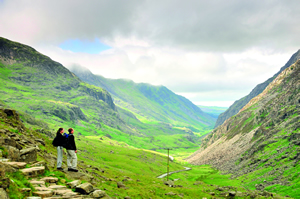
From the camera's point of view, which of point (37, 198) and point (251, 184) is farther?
point (251, 184)

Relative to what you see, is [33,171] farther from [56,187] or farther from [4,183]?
[4,183]

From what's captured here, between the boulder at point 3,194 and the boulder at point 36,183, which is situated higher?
the boulder at point 3,194

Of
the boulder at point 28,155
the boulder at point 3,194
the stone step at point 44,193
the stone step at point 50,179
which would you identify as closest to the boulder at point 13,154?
the boulder at point 28,155

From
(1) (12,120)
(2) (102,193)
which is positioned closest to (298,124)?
(2) (102,193)

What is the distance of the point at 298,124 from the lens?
488 ft

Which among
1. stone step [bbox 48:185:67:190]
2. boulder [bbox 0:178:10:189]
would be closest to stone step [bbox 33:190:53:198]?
stone step [bbox 48:185:67:190]

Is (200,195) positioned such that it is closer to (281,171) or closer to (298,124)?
(281,171)

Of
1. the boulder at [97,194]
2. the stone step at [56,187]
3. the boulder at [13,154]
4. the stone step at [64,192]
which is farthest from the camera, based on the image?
the boulder at [13,154]

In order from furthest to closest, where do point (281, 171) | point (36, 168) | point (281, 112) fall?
point (281, 112) < point (281, 171) < point (36, 168)

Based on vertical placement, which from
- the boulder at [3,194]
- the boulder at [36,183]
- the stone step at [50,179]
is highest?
the boulder at [3,194]

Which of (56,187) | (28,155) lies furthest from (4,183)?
(28,155)

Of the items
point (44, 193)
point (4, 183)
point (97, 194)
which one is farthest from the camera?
point (97, 194)

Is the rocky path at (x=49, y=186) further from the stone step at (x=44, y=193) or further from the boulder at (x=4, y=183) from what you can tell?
the boulder at (x=4, y=183)

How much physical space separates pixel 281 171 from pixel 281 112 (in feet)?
340
